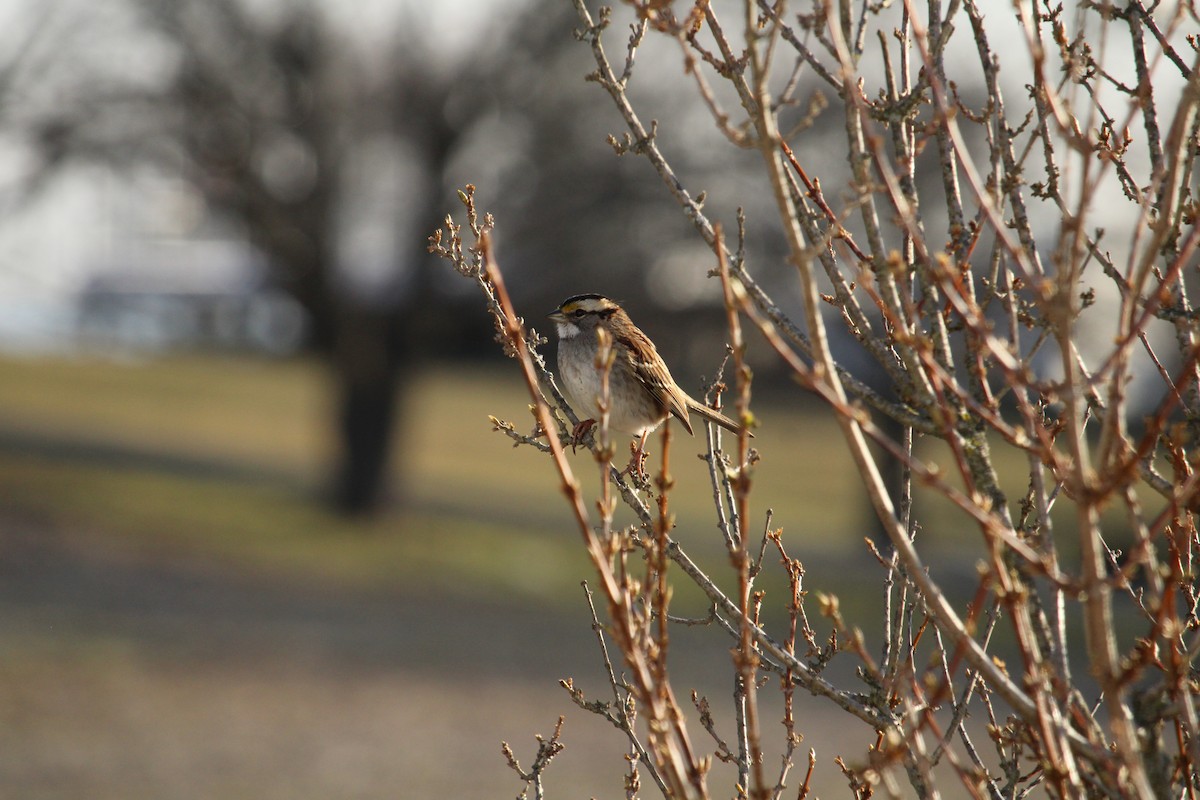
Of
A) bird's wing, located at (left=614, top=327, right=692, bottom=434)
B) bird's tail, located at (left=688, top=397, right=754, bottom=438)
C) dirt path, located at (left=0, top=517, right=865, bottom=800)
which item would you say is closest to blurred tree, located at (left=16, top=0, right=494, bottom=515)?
dirt path, located at (left=0, top=517, right=865, bottom=800)

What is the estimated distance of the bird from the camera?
19.1 feet

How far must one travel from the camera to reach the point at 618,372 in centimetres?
610

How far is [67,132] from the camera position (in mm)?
21422

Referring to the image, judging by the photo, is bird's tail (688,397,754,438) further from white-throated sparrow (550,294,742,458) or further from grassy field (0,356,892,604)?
grassy field (0,356,892,604)

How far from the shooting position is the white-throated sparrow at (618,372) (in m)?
5.82

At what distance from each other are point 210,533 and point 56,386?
15247mm

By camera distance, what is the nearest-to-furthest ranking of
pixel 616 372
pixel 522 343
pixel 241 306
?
pixel 522 343, pixel 616 372, pixel 241 306

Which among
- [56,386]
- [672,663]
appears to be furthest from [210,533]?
[56,386]

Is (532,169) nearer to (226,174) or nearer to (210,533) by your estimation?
(226,174)

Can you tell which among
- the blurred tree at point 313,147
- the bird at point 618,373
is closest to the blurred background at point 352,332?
the blurred tree at point 313,147

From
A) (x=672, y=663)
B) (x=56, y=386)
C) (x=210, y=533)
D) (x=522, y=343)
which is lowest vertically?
(x=522, y=343)

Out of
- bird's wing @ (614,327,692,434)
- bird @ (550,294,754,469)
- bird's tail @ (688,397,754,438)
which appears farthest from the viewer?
bird's wing @ (614,327,692,434)

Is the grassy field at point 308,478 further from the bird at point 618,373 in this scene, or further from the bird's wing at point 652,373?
the bird's wing at point 652,373

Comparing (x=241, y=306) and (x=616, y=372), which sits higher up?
(x=241, y=306)
